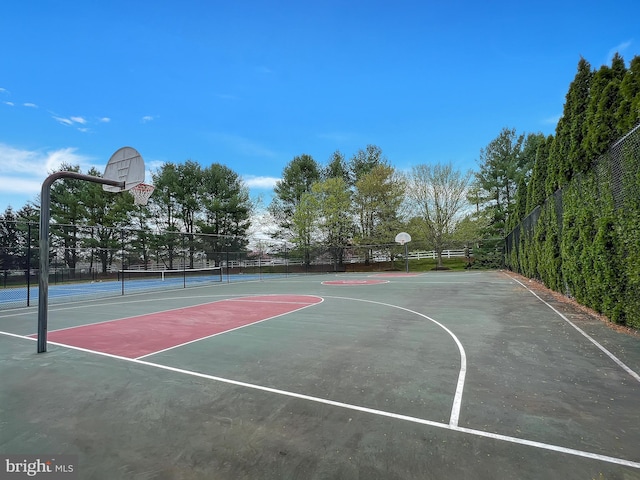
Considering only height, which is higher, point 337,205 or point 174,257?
point 337,205

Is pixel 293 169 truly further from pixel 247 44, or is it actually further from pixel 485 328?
pixel 485 328

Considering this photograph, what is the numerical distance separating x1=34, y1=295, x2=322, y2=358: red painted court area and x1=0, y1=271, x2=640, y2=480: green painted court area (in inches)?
3.5

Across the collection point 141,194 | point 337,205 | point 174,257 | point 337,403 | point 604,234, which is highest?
point 337,205

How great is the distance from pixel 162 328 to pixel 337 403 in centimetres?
481

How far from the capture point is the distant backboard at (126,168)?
18.1ft

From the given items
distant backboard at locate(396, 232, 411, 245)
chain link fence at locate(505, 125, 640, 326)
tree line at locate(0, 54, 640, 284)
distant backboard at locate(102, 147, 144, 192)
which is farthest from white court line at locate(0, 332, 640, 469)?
distant backboard at locate(396, 232, 411, 245)

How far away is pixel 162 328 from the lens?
6.09 meters

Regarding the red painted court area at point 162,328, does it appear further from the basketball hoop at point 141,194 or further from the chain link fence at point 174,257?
the chain link fence at point 174,257

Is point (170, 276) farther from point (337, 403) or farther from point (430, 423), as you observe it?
point (430, 423)

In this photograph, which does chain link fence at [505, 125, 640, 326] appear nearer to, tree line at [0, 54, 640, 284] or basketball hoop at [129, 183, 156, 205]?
basketball hoop at [129, 183, 156, 205]

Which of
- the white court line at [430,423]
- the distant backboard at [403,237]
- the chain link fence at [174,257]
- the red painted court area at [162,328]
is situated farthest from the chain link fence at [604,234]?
the distant backboard at [403,237]

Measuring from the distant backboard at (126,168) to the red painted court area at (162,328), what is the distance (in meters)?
2.80

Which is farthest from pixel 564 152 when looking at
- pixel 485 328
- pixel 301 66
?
pixel 301 66

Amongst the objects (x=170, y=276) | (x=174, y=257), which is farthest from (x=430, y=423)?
(x=170, y=276)
